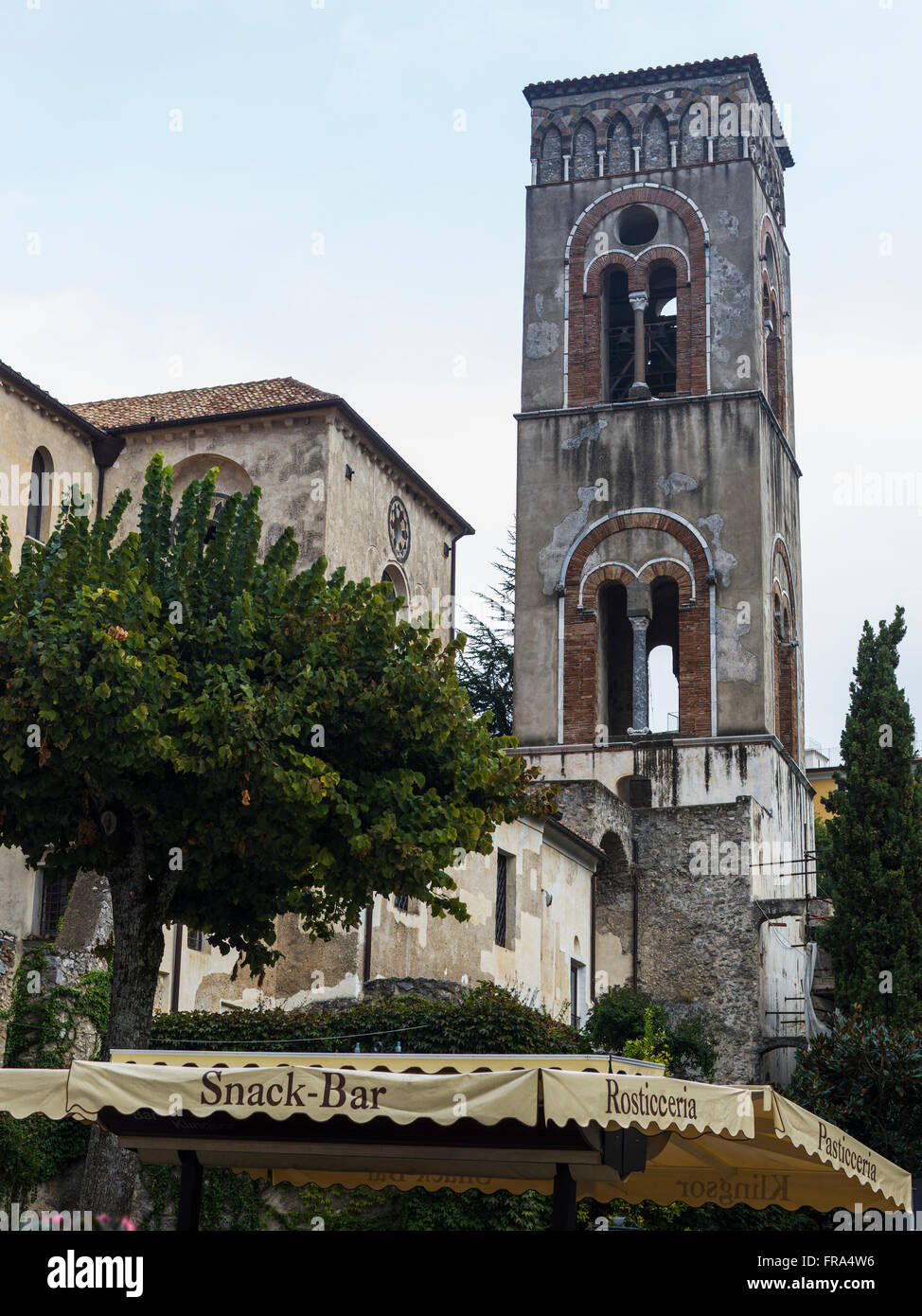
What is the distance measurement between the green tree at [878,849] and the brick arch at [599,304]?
8.58 m

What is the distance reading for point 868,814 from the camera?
29.4 metres

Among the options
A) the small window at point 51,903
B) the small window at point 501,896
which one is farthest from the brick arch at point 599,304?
the small window at point 51,903

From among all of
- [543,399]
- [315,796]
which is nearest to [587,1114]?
[315,796]

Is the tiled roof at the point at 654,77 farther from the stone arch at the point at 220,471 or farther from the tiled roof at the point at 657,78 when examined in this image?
the stone arch at the point at 220,471

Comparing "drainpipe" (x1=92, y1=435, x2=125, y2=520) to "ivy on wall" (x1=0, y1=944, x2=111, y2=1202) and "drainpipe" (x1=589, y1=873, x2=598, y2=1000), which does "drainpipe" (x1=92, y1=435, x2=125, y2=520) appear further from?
"ivy on wall" (x1=0, y1=944, x2=111, y2=1202)

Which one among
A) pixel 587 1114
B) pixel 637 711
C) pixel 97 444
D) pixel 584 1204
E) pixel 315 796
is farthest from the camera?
pixel 637 711

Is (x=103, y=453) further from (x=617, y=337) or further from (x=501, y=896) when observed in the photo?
(x=617, y=337)

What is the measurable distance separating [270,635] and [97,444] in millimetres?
15185

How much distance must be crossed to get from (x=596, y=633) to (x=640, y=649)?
1.09m

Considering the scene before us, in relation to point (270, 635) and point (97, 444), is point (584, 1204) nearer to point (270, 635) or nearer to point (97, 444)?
point (270, 635)

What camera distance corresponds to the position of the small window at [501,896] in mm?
26719

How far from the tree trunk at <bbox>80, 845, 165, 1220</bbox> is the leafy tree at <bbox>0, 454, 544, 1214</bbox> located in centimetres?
2

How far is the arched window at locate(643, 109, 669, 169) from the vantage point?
3803 centimetres

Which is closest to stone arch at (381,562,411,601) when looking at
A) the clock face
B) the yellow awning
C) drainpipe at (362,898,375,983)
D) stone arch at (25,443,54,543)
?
the clock face
